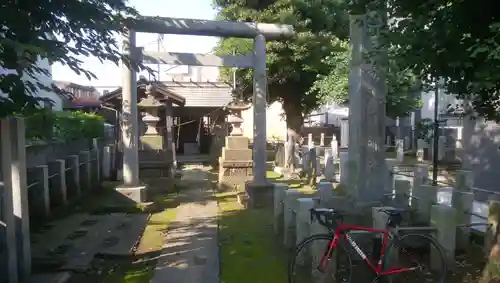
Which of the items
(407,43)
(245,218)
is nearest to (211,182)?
(245,218)

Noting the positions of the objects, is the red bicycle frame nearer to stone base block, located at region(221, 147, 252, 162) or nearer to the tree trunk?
stone base block, located at region(221, 147, 252, 162)

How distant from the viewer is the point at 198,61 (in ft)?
36.7

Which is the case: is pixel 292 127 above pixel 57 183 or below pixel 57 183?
above

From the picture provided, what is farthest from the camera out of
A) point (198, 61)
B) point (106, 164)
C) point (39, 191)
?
point (106, 164)

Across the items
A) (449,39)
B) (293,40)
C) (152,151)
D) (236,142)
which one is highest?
(293,40)

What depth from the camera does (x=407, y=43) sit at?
422 cm

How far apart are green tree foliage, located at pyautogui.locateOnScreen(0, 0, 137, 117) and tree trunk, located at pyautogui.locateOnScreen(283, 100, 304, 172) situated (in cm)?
1322

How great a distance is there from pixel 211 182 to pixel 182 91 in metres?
12.1

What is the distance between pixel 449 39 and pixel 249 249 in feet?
15.5

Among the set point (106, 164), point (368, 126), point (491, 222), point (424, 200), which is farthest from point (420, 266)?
point (106, 164)

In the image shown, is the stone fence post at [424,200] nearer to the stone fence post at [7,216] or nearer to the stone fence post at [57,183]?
the stone fence post at [7,216]

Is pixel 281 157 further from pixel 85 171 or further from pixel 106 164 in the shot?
pixel 85 171

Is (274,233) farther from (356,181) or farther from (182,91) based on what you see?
(182,91)

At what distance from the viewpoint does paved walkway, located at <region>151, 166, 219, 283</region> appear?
606 centimetres
